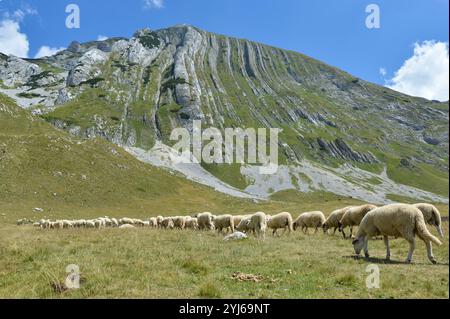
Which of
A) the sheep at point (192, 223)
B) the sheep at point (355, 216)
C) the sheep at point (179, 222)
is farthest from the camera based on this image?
the sheep at point (179, 222)

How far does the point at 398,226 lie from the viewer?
16.9 m

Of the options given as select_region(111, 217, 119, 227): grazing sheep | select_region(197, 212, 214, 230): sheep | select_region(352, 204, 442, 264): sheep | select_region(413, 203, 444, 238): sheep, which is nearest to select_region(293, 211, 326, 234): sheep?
select_region(197, 212, 214, 230): sheep

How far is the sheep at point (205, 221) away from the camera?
41844 millimetres

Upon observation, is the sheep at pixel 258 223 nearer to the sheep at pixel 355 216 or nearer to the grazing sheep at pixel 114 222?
the sheep at pixel 355 216

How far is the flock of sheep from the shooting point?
16500 millimetres

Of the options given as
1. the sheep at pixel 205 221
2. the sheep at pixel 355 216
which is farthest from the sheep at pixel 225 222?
the sheep at pixel 355 216

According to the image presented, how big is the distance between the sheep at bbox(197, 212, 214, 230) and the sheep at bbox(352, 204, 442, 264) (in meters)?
24.5

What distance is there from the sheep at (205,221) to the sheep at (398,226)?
2452 cm

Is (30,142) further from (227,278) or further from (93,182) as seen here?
(227,278)

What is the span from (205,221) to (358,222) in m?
18.4

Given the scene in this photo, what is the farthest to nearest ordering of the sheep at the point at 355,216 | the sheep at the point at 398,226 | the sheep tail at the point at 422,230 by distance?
the sheep at the point at 355,216
the sheep at the point at 398,226
the sheep tail at the point at 422,230

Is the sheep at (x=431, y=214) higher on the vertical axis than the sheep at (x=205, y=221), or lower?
higher
